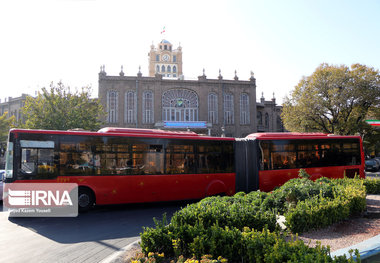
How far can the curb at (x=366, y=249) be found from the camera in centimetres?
457

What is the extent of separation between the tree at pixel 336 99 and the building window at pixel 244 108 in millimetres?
16582

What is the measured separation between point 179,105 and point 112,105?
10627 mm

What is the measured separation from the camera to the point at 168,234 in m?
5.09

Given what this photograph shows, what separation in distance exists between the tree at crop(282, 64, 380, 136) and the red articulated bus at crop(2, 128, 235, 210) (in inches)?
750

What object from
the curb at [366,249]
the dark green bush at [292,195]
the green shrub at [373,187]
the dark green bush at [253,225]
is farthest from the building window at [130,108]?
the curb at [366,249]

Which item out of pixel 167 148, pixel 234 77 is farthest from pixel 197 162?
pixel 234 77

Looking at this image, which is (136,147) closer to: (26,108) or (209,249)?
(209,249)

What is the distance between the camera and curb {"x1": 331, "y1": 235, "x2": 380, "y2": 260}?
15.0 ft

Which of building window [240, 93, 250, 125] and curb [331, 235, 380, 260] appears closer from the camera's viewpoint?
curb [331, 235, 380, 260]

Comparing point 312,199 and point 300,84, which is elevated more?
point 300,84

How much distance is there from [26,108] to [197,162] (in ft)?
57.9

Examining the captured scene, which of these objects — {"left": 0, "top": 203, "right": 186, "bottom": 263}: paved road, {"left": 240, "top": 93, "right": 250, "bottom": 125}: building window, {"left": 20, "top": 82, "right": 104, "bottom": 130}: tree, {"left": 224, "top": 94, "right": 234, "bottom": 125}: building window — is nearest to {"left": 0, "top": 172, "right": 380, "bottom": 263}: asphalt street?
{"left": 0, "top": 203, "right": 186, "bottom": 263}: paved road

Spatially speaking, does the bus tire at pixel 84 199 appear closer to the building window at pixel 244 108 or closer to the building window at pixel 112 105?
the building window at pixel 112 105

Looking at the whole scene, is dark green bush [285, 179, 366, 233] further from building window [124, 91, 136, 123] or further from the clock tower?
the clock tower
